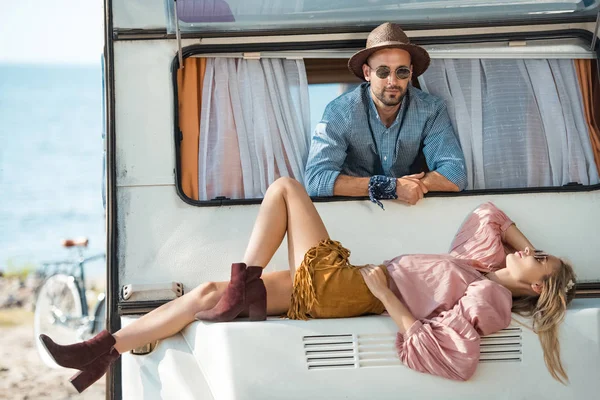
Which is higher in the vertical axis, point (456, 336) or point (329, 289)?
point (329, 289)

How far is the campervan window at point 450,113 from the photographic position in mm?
4203

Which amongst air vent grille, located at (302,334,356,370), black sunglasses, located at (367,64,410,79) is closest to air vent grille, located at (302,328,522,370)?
air vent grille, located at (302,334,356,370)

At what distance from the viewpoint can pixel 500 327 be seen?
3453 millimetres

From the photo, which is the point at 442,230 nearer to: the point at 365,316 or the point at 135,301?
the point at 365,316

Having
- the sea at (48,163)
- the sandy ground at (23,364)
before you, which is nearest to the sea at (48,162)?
the sea at (48,163)

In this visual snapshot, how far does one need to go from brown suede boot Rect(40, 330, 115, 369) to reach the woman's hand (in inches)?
40.1

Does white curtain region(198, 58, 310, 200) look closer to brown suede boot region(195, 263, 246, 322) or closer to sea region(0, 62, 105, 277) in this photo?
brown suede boot region(195, 263, 246, 322)

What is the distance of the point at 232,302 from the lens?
3549mm

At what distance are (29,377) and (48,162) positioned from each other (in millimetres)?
16971

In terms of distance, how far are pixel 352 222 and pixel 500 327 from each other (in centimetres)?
89

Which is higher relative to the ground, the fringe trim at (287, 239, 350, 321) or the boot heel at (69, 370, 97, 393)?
the fringe trim at (287, 239, 350, 321)

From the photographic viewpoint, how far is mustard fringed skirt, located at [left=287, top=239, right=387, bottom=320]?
11.8 ft

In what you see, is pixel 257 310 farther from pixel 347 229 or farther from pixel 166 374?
pixel 347 229

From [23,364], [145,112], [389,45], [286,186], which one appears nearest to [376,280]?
[286,186]
